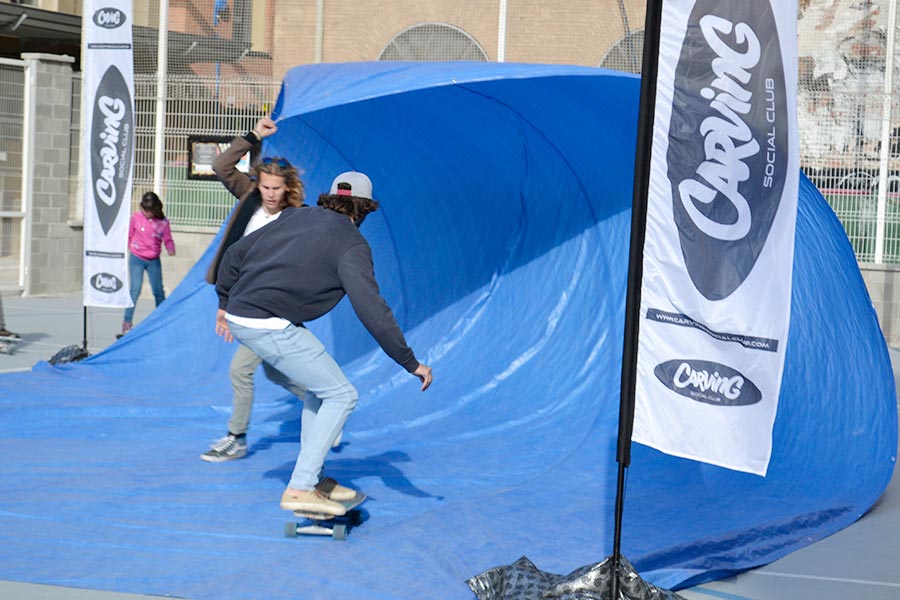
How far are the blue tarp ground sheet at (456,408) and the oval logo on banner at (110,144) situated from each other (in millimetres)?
896

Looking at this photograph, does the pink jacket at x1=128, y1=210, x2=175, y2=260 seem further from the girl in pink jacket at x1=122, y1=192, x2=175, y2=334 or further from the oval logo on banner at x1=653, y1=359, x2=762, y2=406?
the oval logo on banner at x1=653, y1=359, x2=762, y2=406

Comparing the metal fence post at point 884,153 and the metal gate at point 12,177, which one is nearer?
the metal fence post at point 884,153

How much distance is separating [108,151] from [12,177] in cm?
780

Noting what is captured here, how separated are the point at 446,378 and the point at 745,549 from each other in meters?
3.73

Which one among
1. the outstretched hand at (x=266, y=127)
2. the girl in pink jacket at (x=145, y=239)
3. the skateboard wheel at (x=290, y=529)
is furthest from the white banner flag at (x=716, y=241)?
the girl in pink jacket at (x=145, y=239)

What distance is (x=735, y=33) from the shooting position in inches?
185

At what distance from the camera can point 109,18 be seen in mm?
10570

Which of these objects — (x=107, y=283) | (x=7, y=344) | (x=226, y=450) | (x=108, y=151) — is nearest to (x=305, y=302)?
(x=226, y=450)

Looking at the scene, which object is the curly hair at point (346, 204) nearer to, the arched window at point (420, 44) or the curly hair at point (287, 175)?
the curly hair at point (287, 175)

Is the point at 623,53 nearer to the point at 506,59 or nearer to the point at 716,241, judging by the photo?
the point at 506,59

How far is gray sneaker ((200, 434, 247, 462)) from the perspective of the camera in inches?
296

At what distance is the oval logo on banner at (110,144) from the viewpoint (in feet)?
33.9

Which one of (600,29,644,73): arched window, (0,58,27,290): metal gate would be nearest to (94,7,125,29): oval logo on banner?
(0,58,27,290): metal gate

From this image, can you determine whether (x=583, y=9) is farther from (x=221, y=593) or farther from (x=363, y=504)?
(x=221, y=593)
